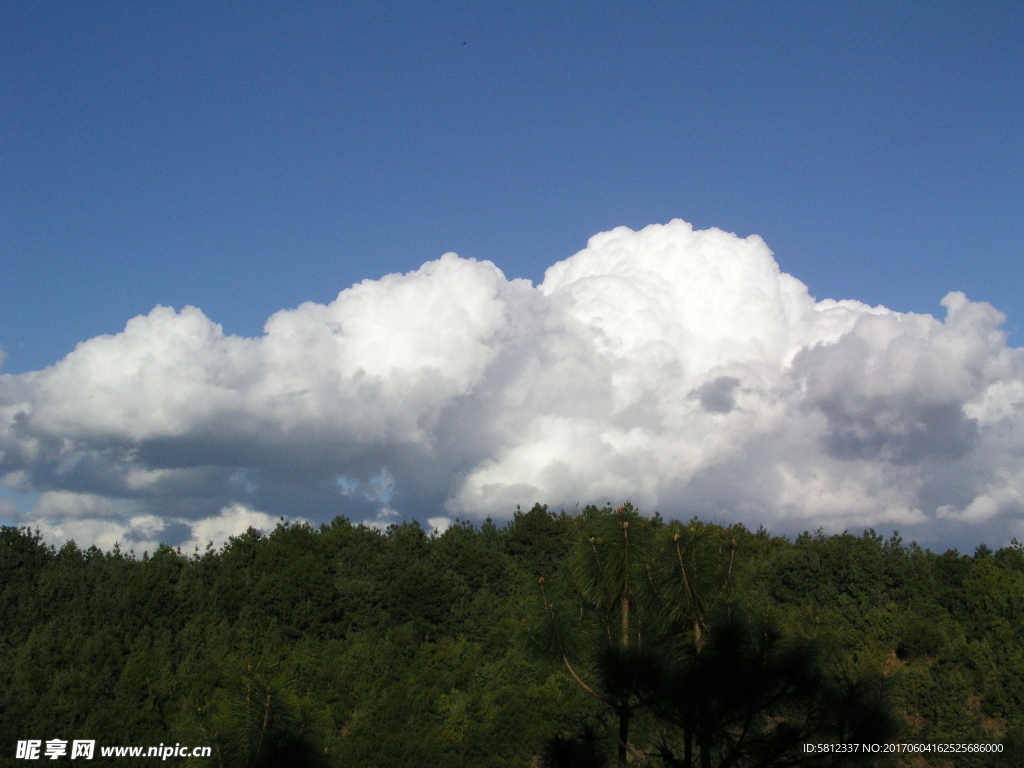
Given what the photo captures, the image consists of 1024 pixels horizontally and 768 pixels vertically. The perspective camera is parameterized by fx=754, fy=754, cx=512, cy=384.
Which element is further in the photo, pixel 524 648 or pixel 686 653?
pixel 524 648

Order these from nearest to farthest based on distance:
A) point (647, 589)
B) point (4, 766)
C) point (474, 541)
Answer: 1. point (647, 589)
2. point (4, 766)
3. point (474, 541)

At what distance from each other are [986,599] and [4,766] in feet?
128

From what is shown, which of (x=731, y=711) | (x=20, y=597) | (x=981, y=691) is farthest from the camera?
(x=20, y=597)

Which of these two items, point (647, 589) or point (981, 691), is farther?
point (981, 691)

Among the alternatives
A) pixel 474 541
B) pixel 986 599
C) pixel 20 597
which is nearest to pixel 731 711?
pixel 986 599

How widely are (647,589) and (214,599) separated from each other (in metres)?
35.0

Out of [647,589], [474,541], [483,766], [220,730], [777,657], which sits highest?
[474,541]

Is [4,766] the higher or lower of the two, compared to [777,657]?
lower

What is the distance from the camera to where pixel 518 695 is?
101 ft

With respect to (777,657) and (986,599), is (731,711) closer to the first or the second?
(777,657)

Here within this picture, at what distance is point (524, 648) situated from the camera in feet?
31.4

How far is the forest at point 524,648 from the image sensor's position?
817 cm

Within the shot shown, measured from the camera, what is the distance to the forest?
8.17 meters

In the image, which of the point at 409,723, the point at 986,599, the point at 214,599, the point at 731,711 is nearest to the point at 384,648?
the point at 409,723
